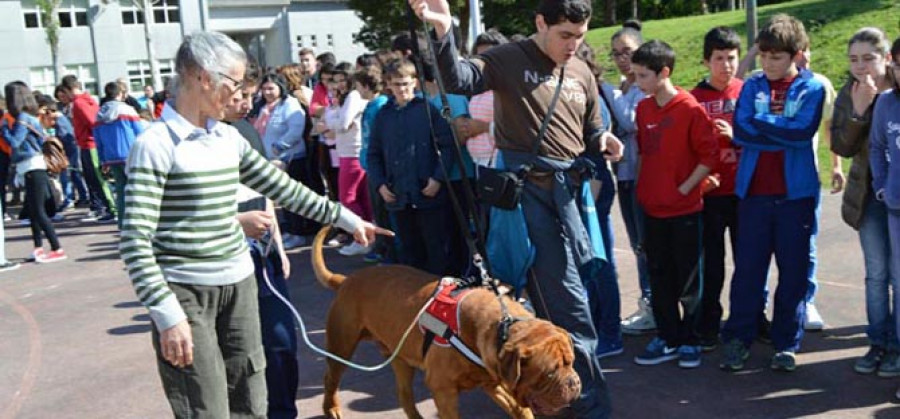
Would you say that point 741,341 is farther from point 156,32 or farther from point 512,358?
point 156,32

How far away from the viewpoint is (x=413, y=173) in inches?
263

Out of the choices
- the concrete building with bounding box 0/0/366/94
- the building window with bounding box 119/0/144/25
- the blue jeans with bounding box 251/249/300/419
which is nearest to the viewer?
Result: the blue jeans with bounding box 251/249/300/419

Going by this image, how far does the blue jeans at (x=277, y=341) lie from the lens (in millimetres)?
4473

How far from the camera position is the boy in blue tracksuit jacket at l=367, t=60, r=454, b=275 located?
664 centimetres

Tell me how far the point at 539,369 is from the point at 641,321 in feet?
9.19

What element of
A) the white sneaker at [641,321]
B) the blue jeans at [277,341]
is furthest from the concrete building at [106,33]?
the blue jeans at [277,341]

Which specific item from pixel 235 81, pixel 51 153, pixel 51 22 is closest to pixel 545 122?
pixel 235 81

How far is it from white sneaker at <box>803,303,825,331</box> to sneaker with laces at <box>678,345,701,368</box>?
944mm

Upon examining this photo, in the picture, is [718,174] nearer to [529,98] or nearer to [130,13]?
[529,98]

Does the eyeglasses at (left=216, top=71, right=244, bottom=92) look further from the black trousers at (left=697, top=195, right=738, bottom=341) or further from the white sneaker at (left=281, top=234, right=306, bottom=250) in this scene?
the white sneaker at (left=281, top=234, right=306, bottom=250)

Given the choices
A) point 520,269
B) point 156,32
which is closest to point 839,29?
point 520,269

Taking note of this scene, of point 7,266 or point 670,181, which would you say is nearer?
point 670,181

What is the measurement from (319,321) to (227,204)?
3.95 meters

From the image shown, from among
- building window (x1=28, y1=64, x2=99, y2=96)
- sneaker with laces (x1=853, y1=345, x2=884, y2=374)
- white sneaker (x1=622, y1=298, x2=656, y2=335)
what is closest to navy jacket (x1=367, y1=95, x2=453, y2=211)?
white sneaker (x1=622, y1=298, x2=656, y2=335)
